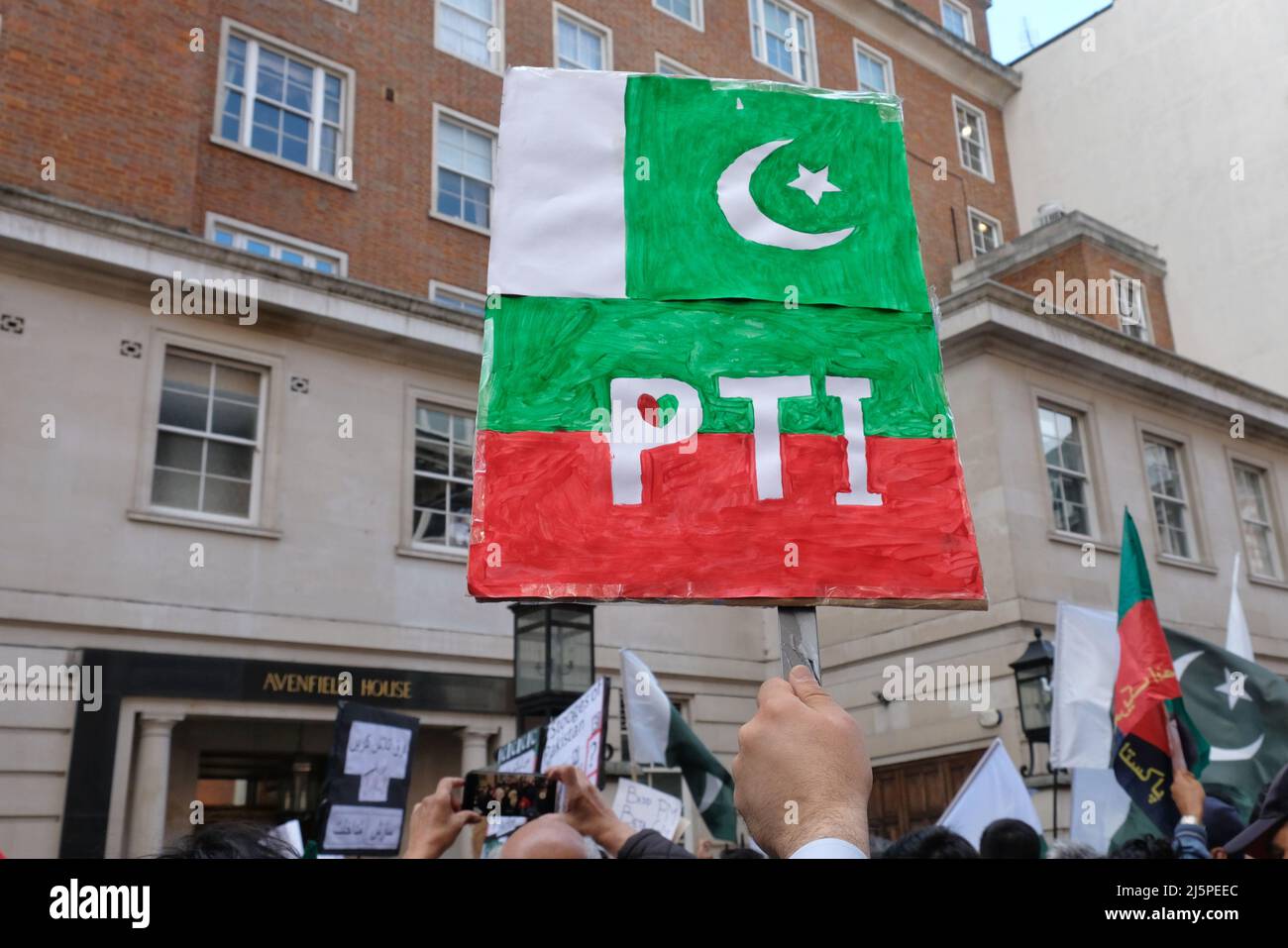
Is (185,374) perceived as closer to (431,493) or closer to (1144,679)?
(431,493)

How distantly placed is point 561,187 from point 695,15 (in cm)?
2364

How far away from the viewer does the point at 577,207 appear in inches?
128

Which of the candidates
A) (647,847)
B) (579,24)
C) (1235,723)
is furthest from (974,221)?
(647,847)

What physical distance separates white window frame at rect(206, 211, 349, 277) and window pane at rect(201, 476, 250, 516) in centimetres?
386

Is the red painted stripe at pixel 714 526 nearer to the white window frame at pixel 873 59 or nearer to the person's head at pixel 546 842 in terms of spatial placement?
the person's head at pixel 546 842

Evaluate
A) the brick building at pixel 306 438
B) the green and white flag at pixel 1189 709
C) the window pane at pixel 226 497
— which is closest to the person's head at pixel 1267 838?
the green and white flag at pixel 1189 709

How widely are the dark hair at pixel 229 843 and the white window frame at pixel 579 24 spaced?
21.0 m

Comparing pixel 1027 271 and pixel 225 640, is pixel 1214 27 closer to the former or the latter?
pixel 1027 271

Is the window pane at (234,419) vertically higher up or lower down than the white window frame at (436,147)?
lower down

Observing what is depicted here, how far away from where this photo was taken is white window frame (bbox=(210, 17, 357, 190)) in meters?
17.7

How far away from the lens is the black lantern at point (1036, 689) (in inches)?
508

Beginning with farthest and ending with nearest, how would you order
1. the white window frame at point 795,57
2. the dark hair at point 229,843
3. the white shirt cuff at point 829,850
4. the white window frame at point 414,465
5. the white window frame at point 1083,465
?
the white window frame at point 795,57
the white window frame at point 1083,465
the white window frame at point 414,465
the dark hair at point 229,843
the white shirt cuff at point 829,850

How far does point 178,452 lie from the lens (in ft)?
46.8

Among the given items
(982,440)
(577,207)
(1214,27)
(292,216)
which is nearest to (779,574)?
(577,207)
